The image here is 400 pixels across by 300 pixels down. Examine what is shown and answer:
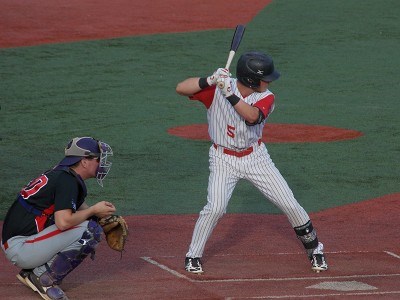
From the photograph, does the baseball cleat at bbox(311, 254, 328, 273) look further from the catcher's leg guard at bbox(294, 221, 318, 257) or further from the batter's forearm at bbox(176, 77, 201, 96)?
the batter's forearm at bbox(176, 77, 201, 96)

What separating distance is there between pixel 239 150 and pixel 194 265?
3.19 feet

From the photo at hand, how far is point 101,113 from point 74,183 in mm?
8079

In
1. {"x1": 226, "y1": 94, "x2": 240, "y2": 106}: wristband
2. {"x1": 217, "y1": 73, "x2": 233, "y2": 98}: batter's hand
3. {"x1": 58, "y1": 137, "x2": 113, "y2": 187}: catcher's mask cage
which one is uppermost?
{"x1": 217, "y1": 73, "x2": 233, "y2": 98}: batter's hand

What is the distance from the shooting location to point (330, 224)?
10.2m

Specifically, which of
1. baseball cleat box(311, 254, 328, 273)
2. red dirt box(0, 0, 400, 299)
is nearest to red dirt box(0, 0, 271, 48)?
red dirt box(0, 0, 400, 299)

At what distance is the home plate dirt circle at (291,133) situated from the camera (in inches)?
547

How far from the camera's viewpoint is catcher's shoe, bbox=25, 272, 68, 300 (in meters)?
7.41

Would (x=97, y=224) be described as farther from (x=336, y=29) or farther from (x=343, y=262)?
(x=336, y=29)

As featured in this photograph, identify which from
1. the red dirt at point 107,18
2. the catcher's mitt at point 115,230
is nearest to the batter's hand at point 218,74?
the catcher's mitt at point 115,230

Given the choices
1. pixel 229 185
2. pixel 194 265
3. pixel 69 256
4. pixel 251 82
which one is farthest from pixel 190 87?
pixel 69 256

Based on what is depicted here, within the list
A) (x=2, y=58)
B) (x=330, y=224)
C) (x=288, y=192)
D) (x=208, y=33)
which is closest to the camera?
(x=288, y=192)

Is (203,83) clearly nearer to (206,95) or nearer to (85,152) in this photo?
(206,95)

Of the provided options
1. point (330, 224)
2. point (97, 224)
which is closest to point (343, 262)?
point (330, 224)

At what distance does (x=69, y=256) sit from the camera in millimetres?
7438
